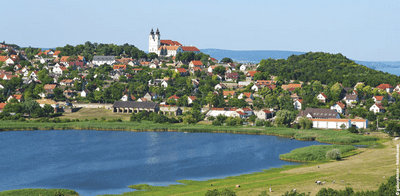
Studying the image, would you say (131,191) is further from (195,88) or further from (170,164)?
(195,88)

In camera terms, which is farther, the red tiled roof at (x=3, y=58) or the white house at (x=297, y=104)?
the red tiled roof at (x=3, y=58)

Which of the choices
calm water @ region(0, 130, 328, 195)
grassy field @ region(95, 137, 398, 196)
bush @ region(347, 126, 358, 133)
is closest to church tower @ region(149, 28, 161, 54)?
calm water @ region(0, 130, 328, 195)

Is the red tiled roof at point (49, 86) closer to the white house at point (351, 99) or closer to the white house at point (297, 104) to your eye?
the white house at point (297, 104)

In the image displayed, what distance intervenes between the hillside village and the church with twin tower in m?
7.56

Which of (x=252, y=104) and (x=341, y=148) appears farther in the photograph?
(x=252, y=104)

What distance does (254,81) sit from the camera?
110m

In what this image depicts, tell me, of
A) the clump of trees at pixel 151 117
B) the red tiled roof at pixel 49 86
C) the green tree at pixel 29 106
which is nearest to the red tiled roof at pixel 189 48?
the red tiled roof at pixel 49 86

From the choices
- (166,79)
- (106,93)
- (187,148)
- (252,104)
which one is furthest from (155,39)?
(187,148)

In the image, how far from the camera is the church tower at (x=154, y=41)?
146 m

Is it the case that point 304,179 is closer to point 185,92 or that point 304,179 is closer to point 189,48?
→ point 185,92

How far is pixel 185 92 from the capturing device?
321ft

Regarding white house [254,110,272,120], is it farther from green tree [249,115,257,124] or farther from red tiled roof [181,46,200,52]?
red tiled roof [181,46,200,52]

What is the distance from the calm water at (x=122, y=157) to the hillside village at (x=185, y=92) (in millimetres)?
11534

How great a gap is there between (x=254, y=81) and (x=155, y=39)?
4583 cm
